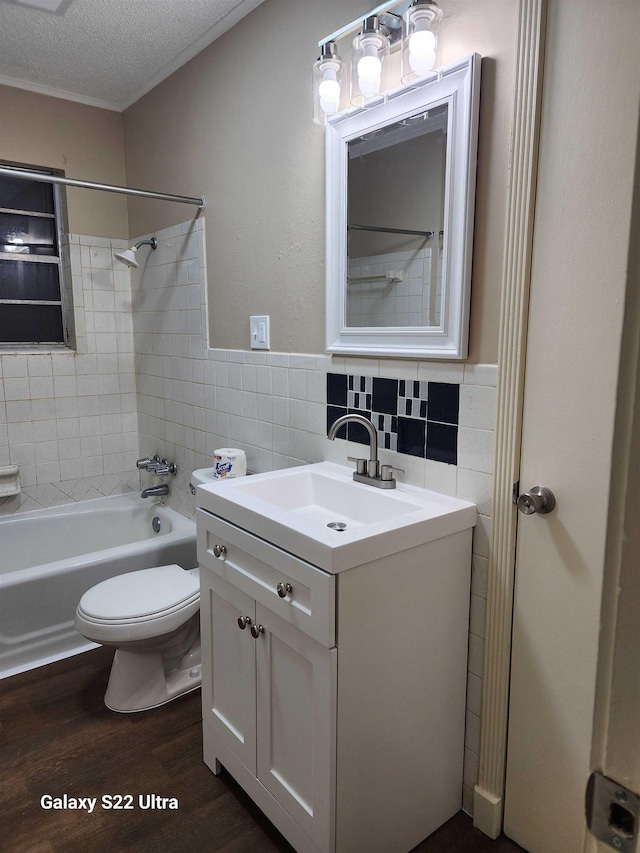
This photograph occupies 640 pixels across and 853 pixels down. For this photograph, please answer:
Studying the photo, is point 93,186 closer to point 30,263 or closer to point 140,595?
point 30,263

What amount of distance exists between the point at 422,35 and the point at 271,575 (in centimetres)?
137

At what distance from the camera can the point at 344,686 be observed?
3.95 ft

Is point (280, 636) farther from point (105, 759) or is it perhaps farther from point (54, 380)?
point (54, 380)

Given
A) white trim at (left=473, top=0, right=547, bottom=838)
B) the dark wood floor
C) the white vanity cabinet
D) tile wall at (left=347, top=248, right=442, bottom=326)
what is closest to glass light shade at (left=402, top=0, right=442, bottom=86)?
white trim at (left=473, top=0, right=547, bottom=838)

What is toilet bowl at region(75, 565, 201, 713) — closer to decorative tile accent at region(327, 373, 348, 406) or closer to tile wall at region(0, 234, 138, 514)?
decorative tile accent at region(327, 373, 348, 406)

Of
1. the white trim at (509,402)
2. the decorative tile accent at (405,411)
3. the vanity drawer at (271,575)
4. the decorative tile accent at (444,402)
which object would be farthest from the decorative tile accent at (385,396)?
the vanity drawer at (271,575)

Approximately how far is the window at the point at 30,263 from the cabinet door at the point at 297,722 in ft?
7.16

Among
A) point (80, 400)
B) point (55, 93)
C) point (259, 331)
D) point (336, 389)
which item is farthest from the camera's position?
point (80, 400)

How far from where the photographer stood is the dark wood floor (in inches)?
56.3

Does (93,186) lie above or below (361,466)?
above

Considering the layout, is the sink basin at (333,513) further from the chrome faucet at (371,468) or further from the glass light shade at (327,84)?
the glass light shade at (327,84)

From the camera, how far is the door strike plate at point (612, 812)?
364mm

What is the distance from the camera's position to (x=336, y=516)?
1.66 m

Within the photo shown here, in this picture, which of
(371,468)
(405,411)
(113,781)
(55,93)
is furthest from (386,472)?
(55,93)
